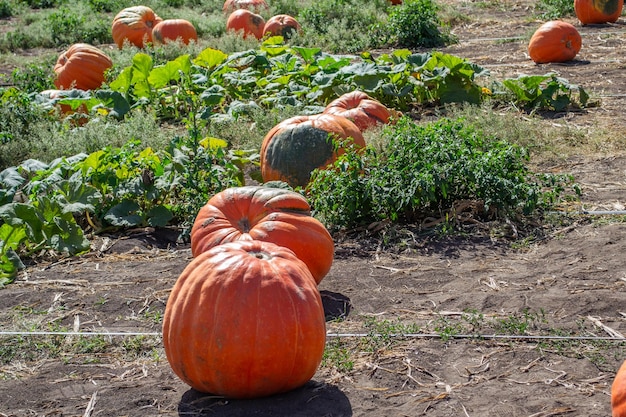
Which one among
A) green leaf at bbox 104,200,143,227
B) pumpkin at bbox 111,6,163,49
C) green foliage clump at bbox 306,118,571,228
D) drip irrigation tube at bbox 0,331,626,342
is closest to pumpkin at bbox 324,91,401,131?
green foliage clump at bbox 306,118,571,228

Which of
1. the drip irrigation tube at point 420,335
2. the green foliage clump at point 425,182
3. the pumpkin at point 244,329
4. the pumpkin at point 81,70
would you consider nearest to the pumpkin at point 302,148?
the green foliage clump at point 425,182

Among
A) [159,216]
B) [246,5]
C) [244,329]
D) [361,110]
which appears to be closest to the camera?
[244,329]

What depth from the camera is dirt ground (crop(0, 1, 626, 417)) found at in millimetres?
3635

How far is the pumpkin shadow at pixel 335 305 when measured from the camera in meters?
4.56

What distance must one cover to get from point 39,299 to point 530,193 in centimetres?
305

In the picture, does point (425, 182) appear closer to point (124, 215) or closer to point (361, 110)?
point (361, 110)

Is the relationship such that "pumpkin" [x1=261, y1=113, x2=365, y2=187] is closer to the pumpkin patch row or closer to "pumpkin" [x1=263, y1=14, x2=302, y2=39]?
the pumpkin patch row

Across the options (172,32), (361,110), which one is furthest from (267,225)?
(172,32)

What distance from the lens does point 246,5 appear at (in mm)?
16109

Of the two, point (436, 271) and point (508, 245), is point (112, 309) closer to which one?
point (436, 271)

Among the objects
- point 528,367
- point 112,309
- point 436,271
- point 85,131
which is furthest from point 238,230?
point 85,131

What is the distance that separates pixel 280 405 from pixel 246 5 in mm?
13316

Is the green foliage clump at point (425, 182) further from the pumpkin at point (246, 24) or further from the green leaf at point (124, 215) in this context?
the pumpkin at point (246, 24)

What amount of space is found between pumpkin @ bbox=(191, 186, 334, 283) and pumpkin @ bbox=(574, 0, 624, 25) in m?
10.3
